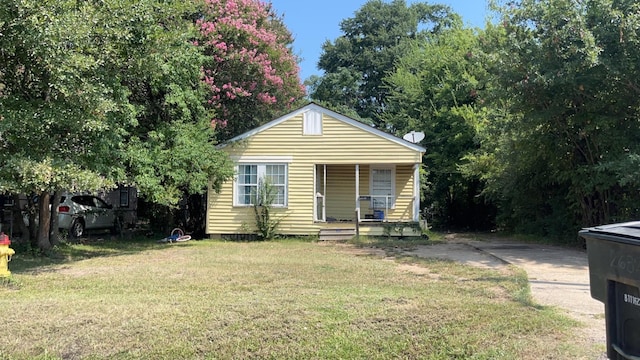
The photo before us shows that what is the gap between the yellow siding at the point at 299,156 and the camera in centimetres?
1548

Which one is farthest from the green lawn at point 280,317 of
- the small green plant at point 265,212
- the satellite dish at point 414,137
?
the satellite dish at point 414,137

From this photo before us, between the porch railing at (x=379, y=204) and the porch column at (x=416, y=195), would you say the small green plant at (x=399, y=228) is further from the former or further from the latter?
the porch railing at (x=379, y=204)

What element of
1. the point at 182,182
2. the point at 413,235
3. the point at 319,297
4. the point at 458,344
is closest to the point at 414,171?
the point at 413,235

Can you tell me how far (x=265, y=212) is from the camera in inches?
605

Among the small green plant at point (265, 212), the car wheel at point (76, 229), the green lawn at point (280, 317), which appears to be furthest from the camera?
the car wheel at point (76, 229)

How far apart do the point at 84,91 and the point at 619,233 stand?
30.1ft

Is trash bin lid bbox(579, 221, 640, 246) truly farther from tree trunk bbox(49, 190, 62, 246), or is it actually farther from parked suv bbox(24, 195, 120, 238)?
parked suv bbox(24, 195, 120, 238)

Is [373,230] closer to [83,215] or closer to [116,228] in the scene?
[116,228]

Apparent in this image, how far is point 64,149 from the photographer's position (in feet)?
32.2

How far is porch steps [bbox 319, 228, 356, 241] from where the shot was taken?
15123 mm

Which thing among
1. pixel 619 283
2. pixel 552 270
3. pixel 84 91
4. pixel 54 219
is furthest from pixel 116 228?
pixel 619 283

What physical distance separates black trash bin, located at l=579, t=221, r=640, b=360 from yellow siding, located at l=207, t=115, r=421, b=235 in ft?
39.3

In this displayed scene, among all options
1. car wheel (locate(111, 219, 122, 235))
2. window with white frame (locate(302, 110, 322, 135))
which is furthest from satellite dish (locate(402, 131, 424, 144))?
car wheel (locate(111, 219, 122, 235))

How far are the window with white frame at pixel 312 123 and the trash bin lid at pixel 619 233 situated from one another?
12410 millimetres
